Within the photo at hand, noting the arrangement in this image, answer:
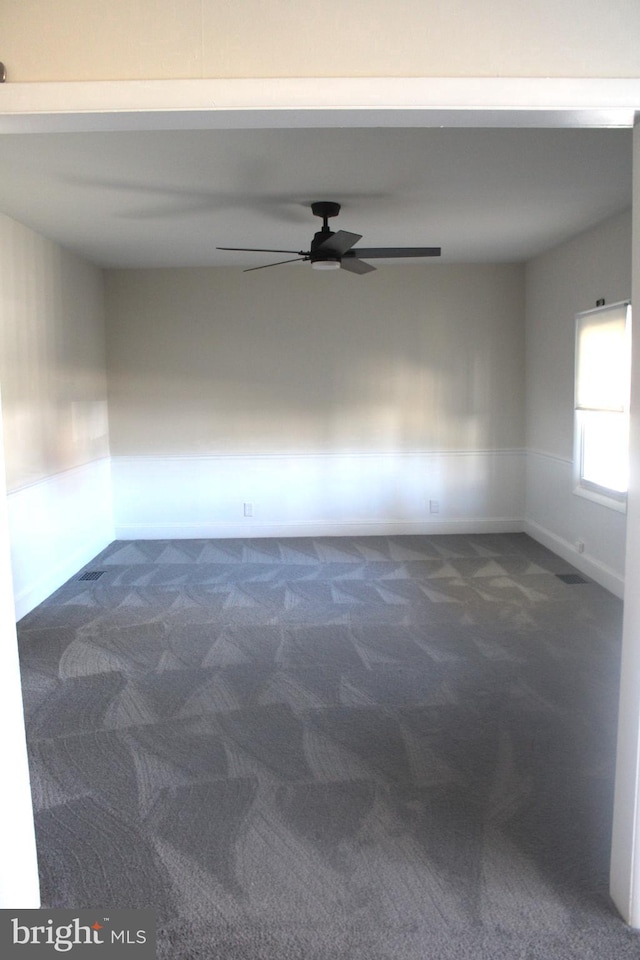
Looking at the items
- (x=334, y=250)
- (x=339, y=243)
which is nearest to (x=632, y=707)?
(x=339, y=243)

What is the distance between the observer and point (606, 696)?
3133 millimetres

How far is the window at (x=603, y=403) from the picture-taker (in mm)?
4504

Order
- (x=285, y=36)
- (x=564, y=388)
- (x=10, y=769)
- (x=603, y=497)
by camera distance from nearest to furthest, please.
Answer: (x=285, y=36) → (x=10, y=769) → (x=603, y=497) → (x=564, y=388)

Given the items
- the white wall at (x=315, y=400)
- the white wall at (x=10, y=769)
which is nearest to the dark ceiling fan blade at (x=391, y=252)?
the white wall at (x=315, y=400)

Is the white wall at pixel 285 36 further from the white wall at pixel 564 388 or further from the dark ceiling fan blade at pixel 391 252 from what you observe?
the white wall at pixel 564 388

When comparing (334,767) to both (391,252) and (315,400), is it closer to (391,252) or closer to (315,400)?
(391,252)

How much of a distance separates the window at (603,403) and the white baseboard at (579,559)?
0.49 m

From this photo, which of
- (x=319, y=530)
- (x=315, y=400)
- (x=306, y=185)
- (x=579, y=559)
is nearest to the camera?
(x=306, y=185)

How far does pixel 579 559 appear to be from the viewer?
17.0 feet

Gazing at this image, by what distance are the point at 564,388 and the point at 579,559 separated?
1.43 metres

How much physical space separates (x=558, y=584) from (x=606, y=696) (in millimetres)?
1788

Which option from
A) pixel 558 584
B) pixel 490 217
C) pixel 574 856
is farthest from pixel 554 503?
pixel 574 856

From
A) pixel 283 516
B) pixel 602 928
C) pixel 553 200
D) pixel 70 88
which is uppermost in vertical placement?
pixel 553 200

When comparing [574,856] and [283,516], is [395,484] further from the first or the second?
[574,856]
